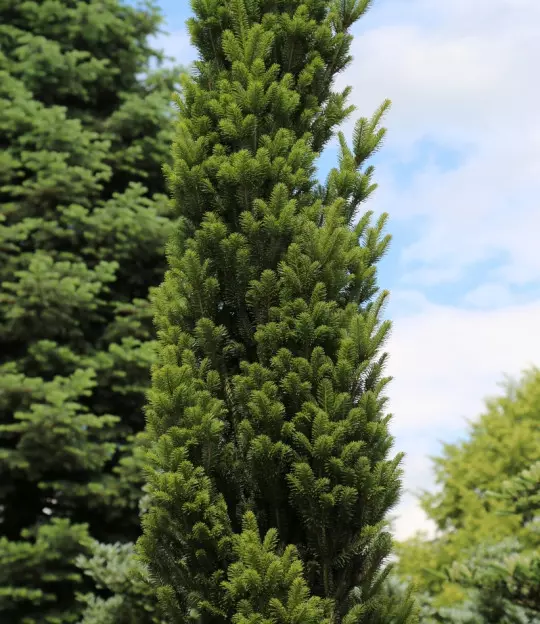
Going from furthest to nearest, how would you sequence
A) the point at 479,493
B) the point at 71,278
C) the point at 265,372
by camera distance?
1. the point at 479,493
2. the point at 71,278
3. the point at 265,372

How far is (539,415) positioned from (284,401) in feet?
50.8

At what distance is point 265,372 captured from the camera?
15.6 ft

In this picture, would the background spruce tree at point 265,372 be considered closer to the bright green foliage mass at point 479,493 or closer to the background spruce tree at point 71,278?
the background spruce tree at point 71,278

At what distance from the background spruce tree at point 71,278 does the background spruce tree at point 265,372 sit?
5700mm

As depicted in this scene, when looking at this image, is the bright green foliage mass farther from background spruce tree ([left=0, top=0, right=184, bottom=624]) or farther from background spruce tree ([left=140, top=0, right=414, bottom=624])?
background spruce tree ([left=140, top=0, right=414, bottom=624])

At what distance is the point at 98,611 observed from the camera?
350 inches

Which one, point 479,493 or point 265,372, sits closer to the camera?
point 265,372

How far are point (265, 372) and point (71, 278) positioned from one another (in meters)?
6.84

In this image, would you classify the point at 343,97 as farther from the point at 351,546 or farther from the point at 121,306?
the point at 121,306

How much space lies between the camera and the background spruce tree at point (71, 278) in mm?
10508

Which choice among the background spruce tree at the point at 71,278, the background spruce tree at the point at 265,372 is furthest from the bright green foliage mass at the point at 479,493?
the background spruce tree at the point at 265,372

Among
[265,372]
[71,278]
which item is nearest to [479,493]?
[71,278]

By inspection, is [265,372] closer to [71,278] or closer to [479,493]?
[71,278]

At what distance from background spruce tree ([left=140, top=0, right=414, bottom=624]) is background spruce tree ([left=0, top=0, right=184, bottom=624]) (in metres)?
5.70
